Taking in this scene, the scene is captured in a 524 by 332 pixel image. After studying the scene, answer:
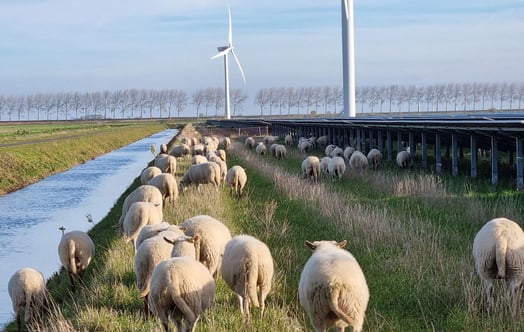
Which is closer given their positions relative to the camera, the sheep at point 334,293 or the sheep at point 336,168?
the sheep at point 334,293

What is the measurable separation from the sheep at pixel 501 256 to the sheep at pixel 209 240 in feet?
12.2

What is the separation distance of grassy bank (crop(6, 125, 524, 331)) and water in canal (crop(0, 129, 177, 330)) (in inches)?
49.3

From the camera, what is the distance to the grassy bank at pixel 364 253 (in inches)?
348

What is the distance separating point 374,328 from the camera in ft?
28.1

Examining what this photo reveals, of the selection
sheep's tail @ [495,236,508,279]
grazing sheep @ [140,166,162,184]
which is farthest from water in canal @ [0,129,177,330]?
sheep's tail @ [495,236,508,279]

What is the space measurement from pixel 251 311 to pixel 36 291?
4036mm

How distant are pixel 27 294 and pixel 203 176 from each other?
37.3ft

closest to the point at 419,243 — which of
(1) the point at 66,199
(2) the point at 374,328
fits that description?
(2) the point at 374,328

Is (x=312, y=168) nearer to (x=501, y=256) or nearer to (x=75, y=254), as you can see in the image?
(x=75, y=254)


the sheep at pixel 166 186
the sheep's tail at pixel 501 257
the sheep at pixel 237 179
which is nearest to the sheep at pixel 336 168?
the sheep at pixel 237 179

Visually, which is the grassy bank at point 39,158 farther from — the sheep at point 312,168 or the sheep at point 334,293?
the sheep at point 334,293

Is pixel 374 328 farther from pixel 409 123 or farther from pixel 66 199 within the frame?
pixel 66 199

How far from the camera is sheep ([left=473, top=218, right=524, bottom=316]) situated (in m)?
8.62

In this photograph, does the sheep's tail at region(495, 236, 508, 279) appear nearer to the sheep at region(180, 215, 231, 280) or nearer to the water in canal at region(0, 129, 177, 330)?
the sheep at region(180, 215, 231, 280)
